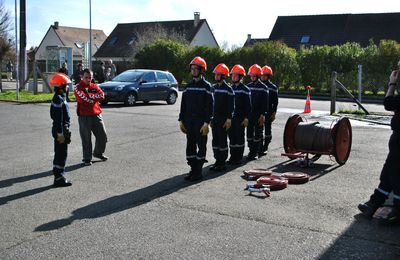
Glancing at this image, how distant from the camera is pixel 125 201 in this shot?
720 cm

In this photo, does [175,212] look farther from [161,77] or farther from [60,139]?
[161,77]

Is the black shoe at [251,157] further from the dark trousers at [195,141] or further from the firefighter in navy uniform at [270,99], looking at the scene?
the dark trousers at [195,141]

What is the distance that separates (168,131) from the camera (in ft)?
48.6

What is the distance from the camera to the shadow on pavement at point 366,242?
5195mm

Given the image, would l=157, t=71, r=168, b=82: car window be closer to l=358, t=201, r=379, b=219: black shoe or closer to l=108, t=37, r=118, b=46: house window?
l=358, t=201, r=379, b=219: black shoe

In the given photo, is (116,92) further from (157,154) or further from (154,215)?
(154,215)

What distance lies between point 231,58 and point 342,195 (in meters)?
32.8

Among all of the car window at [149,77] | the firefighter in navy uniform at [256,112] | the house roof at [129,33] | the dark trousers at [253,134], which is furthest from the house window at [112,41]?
the dark trousers at [253,134]

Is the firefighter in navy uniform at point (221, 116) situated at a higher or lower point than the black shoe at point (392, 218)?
higher

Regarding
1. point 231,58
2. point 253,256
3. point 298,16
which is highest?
point 298,16

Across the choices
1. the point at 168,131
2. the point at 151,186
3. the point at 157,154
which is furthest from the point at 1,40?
the point at 151,186

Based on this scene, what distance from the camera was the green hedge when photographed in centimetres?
3303

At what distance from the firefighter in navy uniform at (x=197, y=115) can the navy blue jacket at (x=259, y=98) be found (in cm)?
214

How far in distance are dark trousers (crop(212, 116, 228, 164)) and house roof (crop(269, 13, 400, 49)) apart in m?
44.0
